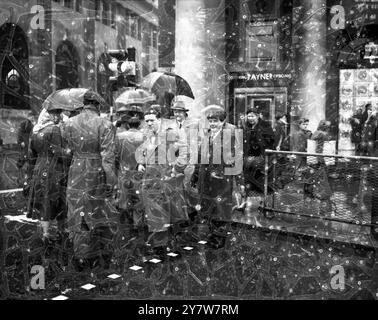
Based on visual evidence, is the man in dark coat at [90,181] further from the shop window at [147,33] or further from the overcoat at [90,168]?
the shop window at [147,33]

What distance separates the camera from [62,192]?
14.8ft

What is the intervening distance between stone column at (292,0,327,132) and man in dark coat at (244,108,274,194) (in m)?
0.28

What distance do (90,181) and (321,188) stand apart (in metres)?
2.55

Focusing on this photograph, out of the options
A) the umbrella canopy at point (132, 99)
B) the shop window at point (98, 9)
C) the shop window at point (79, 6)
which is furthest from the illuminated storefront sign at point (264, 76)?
the umbrella canopy at point (132, 99)

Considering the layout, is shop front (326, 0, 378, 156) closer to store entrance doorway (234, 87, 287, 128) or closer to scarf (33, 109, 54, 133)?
store entrance doorway (234, 87, 287, 128)

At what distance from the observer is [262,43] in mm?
3258

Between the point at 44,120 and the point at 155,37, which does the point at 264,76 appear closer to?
the point at 155,37

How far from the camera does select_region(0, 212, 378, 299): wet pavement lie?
Result: 11.0ft

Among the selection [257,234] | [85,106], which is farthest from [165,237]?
[85,106]

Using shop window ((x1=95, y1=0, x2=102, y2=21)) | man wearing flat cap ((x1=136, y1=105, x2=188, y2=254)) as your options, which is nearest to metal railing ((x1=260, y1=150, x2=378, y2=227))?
man wearing flat cap ((x1=136, y1=105, x2=188, y2=254))

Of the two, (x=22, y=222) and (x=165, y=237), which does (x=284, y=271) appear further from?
(x=22, y=222)

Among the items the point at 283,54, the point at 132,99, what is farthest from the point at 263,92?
the point at 132,99

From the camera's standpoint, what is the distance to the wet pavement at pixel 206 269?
3359mm

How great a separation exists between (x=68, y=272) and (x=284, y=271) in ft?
5.87
